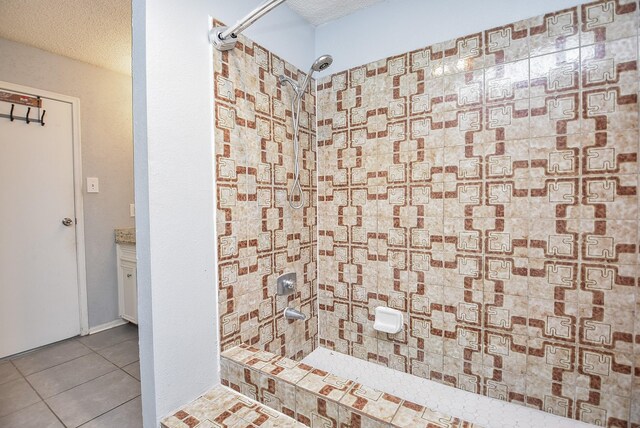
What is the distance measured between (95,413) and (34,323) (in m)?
1.23

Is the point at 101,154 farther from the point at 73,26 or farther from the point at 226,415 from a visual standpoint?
the point at 226,415

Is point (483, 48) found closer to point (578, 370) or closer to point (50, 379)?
point (578, 370)

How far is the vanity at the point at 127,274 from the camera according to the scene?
7.91 ft

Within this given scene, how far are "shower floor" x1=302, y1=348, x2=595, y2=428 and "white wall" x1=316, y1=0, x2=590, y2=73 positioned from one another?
1641 millimetres

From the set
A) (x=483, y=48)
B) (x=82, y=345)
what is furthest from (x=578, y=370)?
(x=82, y=345)

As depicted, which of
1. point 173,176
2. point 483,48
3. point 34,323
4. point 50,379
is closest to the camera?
point 173,176

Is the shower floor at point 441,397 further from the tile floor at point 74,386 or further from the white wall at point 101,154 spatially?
the white wall at point 101,154

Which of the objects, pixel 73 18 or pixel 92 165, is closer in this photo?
pixel 73 18

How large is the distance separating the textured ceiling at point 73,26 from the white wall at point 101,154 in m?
0.15

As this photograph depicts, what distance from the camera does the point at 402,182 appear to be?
4.82 feet

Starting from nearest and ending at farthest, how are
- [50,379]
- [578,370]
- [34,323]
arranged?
[578,370] → [50,379] → [34,323]

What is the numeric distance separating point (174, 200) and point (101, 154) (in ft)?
6.68

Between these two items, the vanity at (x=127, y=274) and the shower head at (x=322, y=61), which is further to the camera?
the vanity at (x=127, y=274)

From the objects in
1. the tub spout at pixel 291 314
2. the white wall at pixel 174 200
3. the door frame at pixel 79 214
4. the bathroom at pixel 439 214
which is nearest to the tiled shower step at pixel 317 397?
the bathroom at pixel 439 214
